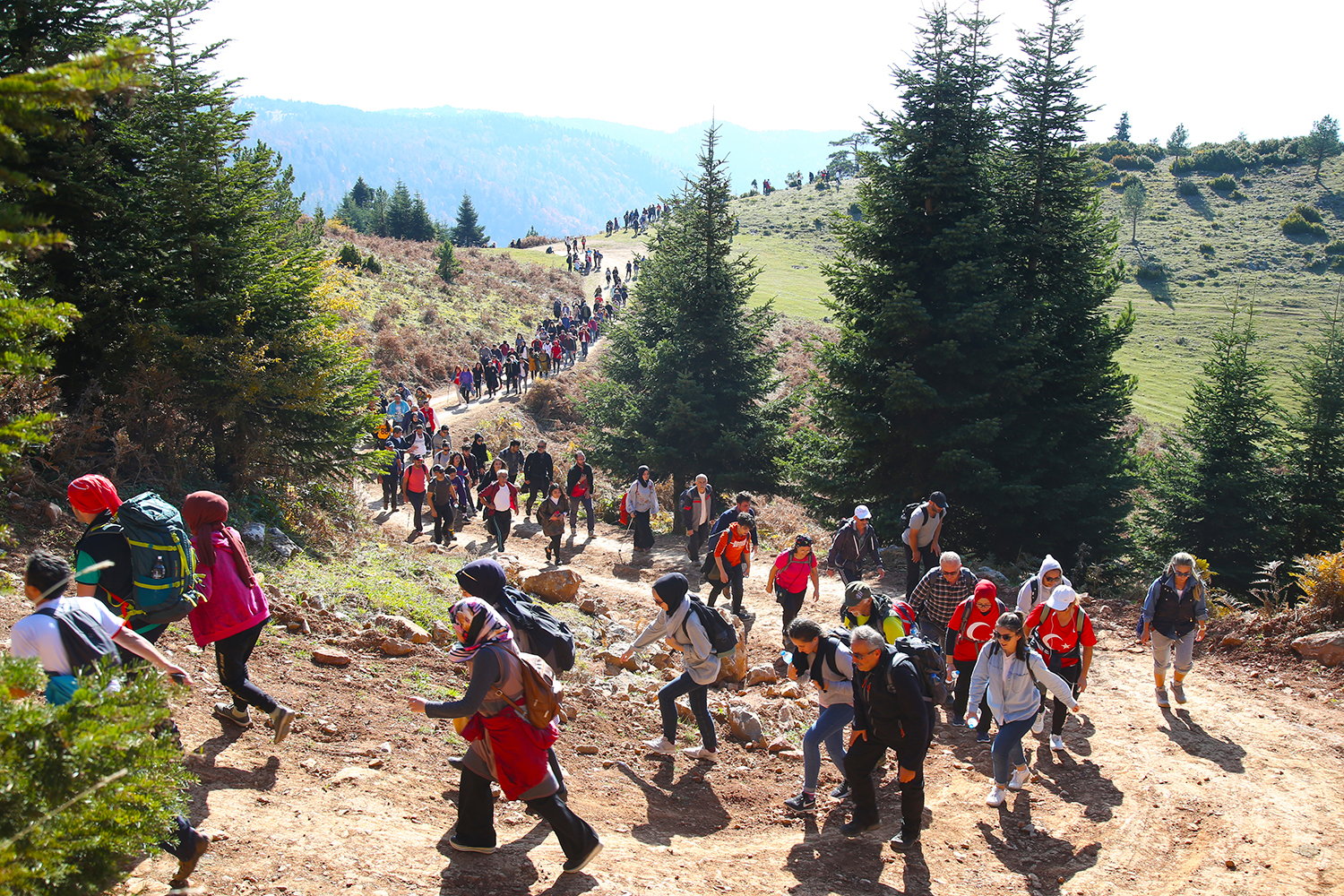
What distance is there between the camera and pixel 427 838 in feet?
16.7

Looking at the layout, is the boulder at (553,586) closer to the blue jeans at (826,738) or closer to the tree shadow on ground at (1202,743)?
the blue jeans at (826,738)

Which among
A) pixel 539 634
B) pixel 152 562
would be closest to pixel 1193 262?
pixel 539 634

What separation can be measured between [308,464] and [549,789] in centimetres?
866

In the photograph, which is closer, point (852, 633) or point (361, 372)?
point (852, 633)

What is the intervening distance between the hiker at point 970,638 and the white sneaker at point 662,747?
9.30 feet

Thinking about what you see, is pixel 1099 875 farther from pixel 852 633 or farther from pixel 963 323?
pixel 963 323

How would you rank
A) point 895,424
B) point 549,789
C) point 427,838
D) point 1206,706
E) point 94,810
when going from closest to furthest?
point 94,810 → point 549,789 → point 427,838 → point 1206,706 → point 895,424

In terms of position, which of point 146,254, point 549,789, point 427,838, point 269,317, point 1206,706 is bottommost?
point 1206,706

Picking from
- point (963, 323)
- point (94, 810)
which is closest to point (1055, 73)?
point (963, 323)

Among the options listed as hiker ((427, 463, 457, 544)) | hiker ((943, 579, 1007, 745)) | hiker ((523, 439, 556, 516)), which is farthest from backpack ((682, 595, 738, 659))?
hiker ((523, 439, 556, 516))

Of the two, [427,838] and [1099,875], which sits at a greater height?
[427,838]

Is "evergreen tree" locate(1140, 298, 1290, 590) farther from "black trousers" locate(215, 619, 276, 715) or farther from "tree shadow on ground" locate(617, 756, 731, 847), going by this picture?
"black trousers" locate(215, 619, 276, 715)

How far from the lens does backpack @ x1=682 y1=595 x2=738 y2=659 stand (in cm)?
674

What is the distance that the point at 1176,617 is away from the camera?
869cm
